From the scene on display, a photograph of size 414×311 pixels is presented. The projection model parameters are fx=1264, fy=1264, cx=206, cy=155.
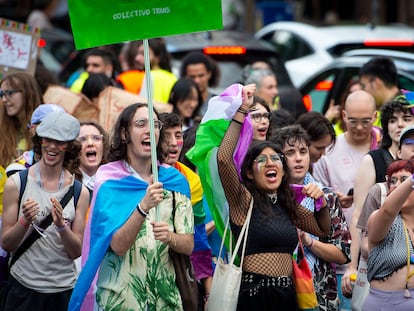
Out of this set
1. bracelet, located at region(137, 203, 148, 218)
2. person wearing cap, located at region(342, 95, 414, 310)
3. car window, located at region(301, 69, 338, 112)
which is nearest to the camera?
bracelet, located at region(137, 203, 148, 218)

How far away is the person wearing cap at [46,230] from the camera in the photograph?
8.02m

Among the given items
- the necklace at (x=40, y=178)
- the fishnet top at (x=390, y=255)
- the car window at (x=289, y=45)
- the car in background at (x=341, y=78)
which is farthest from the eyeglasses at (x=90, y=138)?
the car window at (x=289, y=45)

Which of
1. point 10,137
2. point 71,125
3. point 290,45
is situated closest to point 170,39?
point 290,45

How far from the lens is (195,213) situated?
8.37 m

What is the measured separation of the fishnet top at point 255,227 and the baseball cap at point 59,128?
106 cm

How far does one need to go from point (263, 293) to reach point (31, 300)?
1.51 meters

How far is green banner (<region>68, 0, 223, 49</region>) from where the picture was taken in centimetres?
760

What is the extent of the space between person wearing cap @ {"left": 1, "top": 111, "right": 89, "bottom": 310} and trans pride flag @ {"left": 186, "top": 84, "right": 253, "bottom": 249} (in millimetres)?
869

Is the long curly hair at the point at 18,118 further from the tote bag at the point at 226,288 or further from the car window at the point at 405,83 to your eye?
the car window at the point at 405,83

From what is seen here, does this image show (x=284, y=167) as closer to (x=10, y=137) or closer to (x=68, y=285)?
(x=68, y=285)

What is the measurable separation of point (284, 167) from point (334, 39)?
8970mm

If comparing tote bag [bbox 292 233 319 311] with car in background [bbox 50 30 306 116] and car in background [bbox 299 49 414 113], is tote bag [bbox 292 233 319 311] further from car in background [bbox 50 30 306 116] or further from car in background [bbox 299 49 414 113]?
car in background [bbox 50 30 306 116]

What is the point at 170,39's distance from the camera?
54.0 feet

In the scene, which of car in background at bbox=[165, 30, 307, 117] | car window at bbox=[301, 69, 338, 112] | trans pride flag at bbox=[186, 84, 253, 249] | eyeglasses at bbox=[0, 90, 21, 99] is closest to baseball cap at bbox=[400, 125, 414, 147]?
trans pride flag at bbox=[186, 84, 253, 249]
